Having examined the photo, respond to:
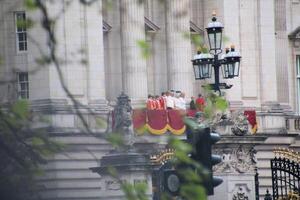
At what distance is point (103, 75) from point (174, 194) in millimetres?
40956

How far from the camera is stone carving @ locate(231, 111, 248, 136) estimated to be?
178 ft

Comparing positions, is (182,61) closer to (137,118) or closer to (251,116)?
(251,116)

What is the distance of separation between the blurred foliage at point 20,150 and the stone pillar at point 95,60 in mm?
43522

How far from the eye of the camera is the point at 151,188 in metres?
41.2

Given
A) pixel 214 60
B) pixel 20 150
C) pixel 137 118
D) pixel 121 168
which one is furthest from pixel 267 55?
pixel 20 150

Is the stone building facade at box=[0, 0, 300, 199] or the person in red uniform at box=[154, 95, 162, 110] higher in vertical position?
the stone building facade at box=[0, 0, 300, 199]

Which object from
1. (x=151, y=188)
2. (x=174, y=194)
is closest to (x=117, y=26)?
(x=151, y=188)

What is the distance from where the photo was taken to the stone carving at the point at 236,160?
52.8 metres

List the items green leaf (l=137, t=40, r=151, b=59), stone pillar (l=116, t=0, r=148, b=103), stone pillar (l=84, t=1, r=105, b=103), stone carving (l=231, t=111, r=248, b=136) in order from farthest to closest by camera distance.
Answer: stone pillar (l=116, t=0, r=148, b=103) → stone pillar (l=84, t=1, r=105, b=103) → stone carving (l=231, t=111, r=248, b=136) → green leaf (l=137, t=40, r=151, b=59)

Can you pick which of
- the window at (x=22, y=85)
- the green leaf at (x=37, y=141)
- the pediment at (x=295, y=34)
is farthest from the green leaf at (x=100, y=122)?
the pediment at (x=295, y=34)

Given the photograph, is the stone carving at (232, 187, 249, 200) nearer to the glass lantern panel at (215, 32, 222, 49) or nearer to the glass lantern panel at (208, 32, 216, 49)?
the glass lantern panel at (215, 32, 222, 49)

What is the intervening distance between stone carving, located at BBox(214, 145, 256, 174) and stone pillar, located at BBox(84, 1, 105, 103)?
1579 cm

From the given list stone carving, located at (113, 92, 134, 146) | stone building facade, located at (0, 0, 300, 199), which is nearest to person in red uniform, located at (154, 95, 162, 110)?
stone building facade, located at (0, 0, 300, 199)

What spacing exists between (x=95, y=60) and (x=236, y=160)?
1755 cm
